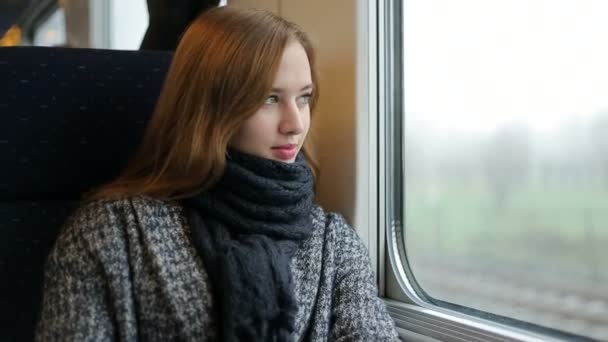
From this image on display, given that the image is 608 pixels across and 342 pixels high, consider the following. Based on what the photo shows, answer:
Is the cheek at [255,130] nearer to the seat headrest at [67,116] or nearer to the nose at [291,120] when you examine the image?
the nose at [291,120]

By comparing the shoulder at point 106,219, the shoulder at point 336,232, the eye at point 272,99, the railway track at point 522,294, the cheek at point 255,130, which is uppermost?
the eye at point 272,99

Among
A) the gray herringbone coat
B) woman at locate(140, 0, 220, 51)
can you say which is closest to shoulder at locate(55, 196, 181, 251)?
the gray herringbone coat

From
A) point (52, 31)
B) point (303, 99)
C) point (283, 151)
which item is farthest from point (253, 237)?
point (52, 31)

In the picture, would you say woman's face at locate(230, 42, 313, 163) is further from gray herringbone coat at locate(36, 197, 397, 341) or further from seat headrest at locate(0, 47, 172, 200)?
seat headrest at locate(0, 47, 172, 200)

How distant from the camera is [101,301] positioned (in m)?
1.10

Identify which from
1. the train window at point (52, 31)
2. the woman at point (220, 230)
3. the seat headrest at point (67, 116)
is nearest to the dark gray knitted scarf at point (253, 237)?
the woman at point (220, 230)

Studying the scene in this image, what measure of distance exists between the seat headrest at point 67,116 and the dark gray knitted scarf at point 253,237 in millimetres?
283

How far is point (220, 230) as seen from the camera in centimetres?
118

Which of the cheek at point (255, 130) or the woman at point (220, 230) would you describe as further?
the cheek at point (255, 130)

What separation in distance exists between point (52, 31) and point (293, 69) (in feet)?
3.34

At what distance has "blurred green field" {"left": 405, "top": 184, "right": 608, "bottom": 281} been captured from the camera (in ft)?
3.88

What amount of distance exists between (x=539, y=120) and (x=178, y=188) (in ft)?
2.27

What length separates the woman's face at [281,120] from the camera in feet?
4.00

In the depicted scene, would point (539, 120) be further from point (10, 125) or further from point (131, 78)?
point (10, 125)
